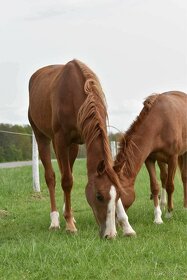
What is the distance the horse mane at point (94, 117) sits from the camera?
560 cm

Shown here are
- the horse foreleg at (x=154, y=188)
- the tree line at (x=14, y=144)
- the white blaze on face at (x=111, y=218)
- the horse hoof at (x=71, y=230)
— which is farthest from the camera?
the tree line at (x=14, y=144)

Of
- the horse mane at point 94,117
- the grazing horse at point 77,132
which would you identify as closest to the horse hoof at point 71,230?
the grazing horse at point 77,132

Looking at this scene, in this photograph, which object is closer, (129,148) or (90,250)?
(90,250)

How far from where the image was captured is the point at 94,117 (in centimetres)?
574

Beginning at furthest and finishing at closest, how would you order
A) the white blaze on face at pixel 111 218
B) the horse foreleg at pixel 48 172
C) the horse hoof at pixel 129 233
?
the horse foreleg at pixel 48 172 < the horse hoof at pixel 129 233 < the white blaze on face at pixel 111 218

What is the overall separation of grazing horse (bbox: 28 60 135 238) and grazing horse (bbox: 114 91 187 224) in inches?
22.5

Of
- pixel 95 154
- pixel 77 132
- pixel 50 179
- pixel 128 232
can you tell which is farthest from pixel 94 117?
pixel 50 179

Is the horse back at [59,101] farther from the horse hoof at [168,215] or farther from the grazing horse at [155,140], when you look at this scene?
the horse hoof at [168,215]

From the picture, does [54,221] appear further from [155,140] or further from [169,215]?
[155,140]

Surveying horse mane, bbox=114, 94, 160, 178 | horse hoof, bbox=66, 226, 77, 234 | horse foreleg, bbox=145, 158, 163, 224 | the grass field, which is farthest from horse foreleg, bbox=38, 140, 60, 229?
horse foreleg, bbox=145, 158, 163, 224

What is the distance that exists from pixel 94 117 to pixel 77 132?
2.21 ft

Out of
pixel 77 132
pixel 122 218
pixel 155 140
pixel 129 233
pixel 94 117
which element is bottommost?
pixel 129 233

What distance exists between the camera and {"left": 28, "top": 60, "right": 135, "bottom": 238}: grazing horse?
529 centimetres

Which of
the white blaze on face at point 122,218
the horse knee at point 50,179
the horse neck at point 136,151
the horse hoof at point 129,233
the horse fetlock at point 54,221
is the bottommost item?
the horse fetlock at point 54,221
